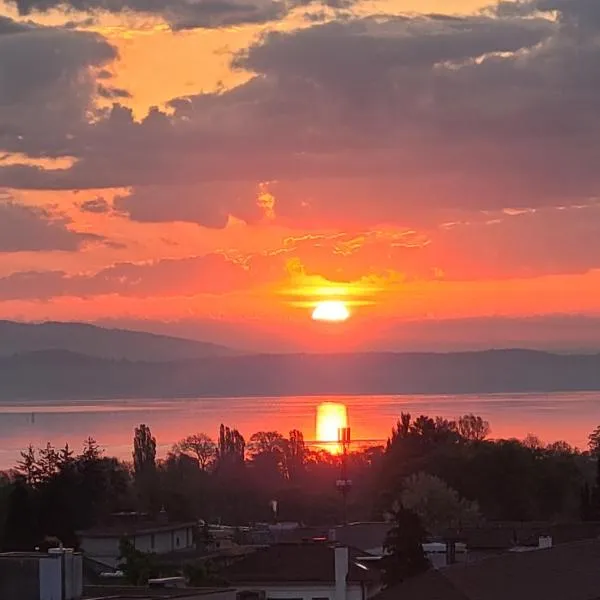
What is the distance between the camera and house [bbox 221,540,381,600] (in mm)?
38250

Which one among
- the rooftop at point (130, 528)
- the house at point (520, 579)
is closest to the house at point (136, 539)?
the rooftop at point (130, 528)

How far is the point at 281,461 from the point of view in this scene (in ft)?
421

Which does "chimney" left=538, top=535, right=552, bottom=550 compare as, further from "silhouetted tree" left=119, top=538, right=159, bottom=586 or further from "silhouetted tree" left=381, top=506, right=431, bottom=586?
"silhouetted tree" left=119, top=538, right=159, bottom=586

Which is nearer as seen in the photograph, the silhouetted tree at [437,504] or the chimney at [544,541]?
the chimney at [544,541]

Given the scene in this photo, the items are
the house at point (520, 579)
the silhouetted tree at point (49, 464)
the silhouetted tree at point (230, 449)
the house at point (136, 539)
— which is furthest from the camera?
the silhouetted tree at point (230, 449)

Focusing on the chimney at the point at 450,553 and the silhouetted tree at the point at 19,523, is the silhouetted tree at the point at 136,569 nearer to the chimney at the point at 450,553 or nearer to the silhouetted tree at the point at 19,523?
the chimney at the point at 450,553

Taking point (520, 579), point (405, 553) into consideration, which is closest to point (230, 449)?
point (405, 553)

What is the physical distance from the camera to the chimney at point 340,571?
36.7 m

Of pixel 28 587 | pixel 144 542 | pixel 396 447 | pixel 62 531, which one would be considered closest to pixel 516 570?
pixel 28 587

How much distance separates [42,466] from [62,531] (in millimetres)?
21273

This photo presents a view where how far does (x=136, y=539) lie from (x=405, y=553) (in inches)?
743

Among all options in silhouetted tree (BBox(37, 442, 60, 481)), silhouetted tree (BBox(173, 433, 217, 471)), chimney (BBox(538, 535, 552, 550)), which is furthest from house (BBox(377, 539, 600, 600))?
silhouetted tree (BBox(173, 433, 217, 471))

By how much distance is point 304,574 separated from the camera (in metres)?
40.6

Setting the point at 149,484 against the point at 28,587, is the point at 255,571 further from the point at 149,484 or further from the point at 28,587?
the point at 149,484
